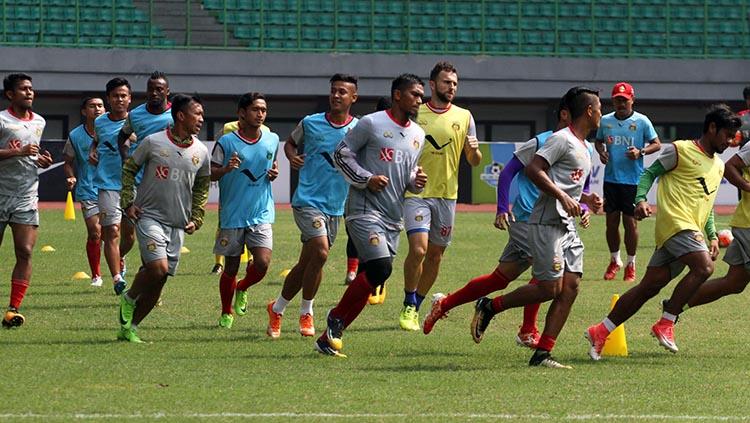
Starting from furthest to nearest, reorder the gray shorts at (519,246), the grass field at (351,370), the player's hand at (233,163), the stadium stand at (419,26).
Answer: the stadium stand at (419,26), the player's hand at (233,163), the gray shorts at (519,246), the grass field at (351,370)

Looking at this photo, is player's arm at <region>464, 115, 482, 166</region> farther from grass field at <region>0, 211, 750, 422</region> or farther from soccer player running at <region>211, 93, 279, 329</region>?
soccer player running at <region>211, 93, 279, 329</region>

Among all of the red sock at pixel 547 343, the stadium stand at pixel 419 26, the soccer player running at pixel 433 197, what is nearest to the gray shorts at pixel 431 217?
the soccer player running at pixel 433 197

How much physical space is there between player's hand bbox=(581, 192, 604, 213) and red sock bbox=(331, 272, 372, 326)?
5.17 ft

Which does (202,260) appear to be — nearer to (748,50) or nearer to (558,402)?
(558,402)

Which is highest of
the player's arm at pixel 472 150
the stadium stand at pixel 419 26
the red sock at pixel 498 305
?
the stadium stand at pixel 419 26

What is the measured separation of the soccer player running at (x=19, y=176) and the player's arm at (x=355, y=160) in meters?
2.89

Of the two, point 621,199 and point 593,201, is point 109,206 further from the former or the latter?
point 593,201

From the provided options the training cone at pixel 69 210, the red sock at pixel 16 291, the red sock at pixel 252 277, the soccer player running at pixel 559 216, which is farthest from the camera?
the training cone at pixel 69 210

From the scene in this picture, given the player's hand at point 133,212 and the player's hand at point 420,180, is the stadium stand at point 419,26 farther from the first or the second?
the player's hand at point 420,180

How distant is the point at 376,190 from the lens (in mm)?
10078

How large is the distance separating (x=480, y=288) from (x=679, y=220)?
63.7 inches

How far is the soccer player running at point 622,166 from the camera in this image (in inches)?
668

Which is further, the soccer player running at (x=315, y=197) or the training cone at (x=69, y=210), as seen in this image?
the training cone at (x=69, y=210)

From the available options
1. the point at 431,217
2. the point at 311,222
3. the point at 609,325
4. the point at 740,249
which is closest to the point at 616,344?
the point at 609,325
